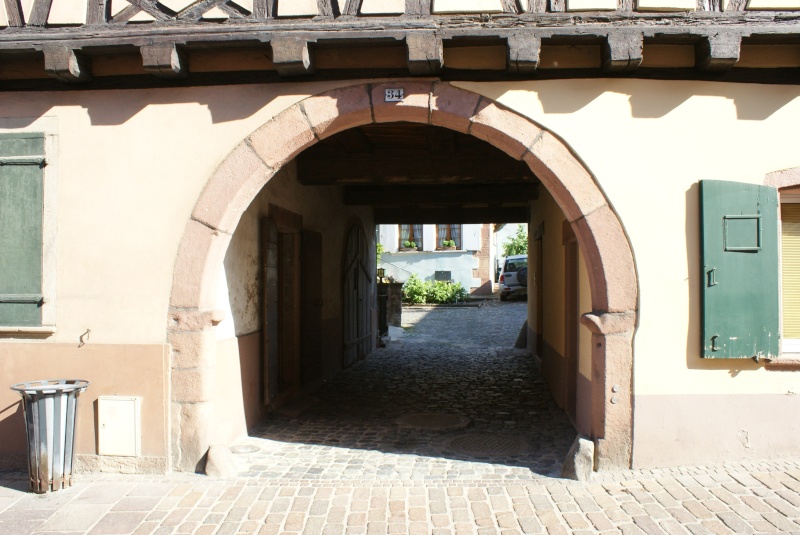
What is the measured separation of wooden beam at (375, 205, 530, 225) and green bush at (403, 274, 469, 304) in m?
10.5

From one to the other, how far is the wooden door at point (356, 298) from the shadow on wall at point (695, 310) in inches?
237

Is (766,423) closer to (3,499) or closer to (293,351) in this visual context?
(293,351)

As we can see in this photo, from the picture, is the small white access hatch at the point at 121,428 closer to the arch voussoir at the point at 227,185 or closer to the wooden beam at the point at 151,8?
the arch voussoir at the point at 227,185

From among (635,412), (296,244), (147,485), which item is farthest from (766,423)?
(296,244)

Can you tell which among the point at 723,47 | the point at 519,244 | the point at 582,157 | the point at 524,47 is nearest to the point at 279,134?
the point at 524,47

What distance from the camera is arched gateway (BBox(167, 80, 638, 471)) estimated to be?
454cm

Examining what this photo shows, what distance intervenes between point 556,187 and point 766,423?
7.93 feet

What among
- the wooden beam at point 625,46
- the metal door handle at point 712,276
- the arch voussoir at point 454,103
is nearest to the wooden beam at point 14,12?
the arch voussoir at point 454,103

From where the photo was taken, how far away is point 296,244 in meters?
7.54

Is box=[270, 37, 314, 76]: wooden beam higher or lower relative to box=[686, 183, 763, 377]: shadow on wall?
higher

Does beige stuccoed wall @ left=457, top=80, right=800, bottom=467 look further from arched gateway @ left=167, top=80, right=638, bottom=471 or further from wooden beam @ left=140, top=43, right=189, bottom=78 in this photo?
wooden beam @ left=140, top=43, right=189, bottom=78

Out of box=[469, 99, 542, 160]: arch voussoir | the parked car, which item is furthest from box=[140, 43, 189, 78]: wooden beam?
the parked car

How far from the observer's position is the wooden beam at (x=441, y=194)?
9.24 m

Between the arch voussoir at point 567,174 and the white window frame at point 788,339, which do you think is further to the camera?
the white window frame at point 788,339
